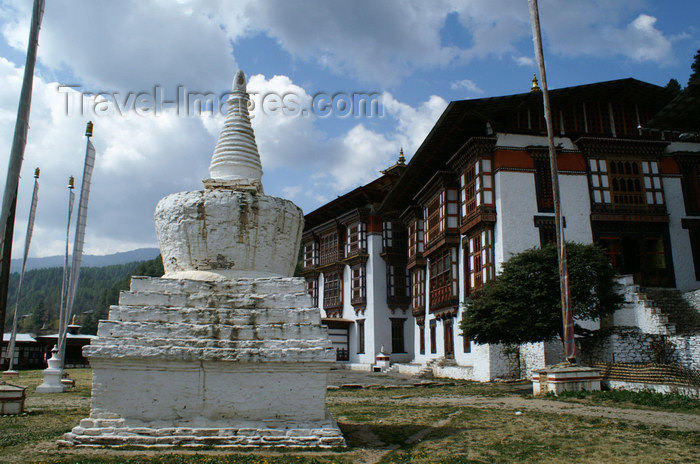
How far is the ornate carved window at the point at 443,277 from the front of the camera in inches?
1191

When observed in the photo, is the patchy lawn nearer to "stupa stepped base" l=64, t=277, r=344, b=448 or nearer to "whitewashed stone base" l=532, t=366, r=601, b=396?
"stupa stepped base" l=64, t=277, r=344, b=448

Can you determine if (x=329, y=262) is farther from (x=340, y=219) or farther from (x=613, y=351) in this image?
(x=613, y=351)

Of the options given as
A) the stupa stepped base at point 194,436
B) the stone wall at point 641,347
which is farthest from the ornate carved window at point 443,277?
the stupa stepped base at point 194,436

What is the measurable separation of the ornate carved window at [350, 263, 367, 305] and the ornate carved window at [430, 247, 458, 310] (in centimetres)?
851

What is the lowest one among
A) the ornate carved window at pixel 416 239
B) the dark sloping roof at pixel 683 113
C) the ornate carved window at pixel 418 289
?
the ornate carved window at pixel 418 289

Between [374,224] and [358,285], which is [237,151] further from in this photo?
[358,285]

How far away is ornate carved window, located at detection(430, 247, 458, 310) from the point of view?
30.2 m

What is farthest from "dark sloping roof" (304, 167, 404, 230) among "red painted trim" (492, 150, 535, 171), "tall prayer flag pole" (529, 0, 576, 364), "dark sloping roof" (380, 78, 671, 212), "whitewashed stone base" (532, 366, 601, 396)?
"whitewashed stone base" (532, 366, 601, 396)

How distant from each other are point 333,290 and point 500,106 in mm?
24877

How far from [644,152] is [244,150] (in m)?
22.3

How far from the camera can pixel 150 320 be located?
8.93m

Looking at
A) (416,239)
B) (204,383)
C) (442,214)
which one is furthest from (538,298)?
(416,239)

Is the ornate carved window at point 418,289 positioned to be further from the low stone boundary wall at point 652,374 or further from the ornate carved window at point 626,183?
the low stone boundary wall at point 652,374

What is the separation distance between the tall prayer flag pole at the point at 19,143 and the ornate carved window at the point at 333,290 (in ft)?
126
